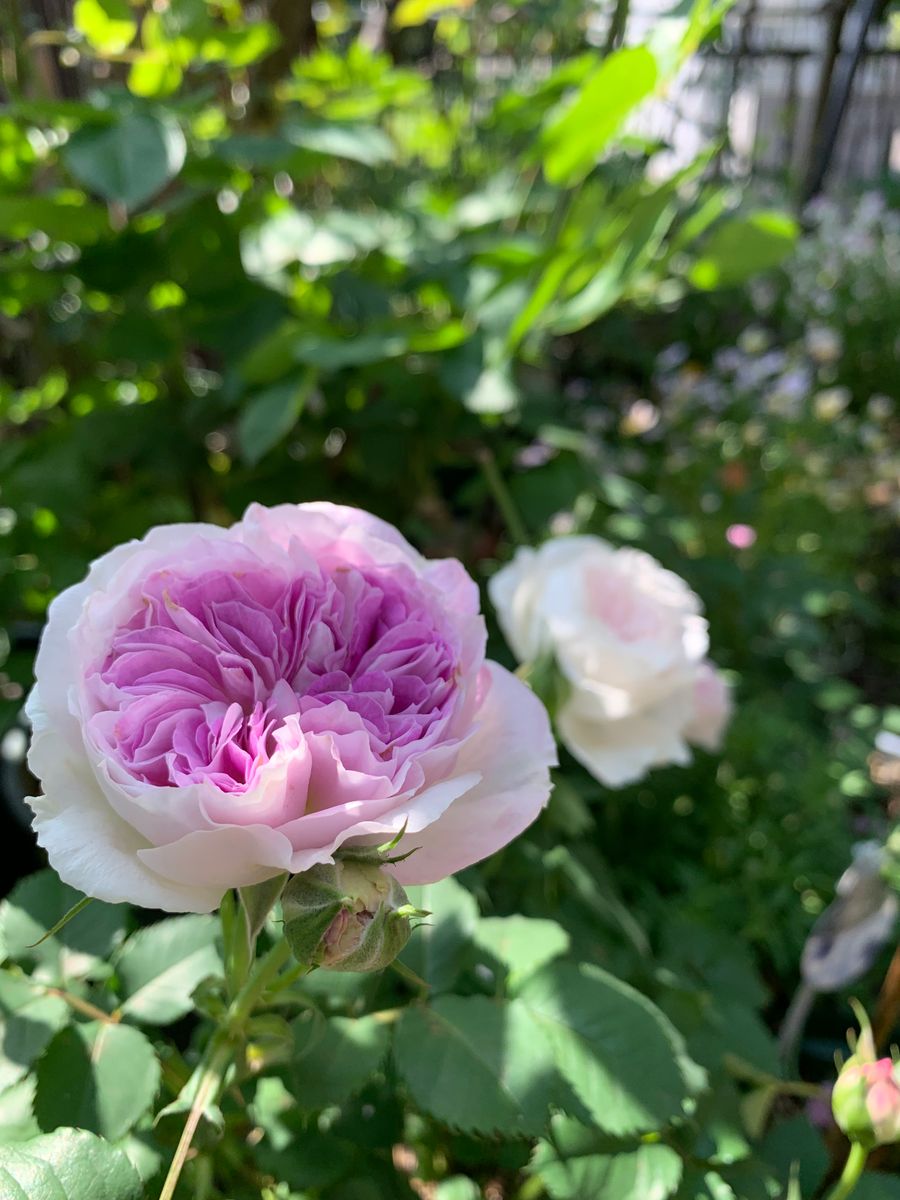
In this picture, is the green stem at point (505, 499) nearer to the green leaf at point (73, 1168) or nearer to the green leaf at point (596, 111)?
the green leaf at point (596, 111)

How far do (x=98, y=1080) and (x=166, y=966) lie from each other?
58mm

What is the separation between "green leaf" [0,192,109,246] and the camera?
656mm

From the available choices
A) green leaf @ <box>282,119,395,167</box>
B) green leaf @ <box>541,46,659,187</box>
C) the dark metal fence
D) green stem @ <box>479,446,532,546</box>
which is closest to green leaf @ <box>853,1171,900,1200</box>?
green stem @ <box>479,446,532,546</box>

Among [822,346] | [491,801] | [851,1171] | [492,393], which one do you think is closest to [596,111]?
[492,393]

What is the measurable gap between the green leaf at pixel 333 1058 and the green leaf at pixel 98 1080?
0.06 meters

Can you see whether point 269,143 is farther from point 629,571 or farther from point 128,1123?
point 128,1123

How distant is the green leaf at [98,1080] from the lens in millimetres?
318

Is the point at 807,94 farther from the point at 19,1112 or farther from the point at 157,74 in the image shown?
the point at 19,1112

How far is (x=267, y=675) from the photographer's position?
0.90 feet

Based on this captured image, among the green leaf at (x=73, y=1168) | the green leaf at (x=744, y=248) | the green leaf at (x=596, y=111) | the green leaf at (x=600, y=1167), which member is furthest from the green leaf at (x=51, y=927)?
the green leaf at (x=744, y=248)

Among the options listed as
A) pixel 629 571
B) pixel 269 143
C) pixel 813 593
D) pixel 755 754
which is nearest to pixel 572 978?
pixel 629 571

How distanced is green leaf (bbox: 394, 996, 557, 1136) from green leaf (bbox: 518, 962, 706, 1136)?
17 millimetres

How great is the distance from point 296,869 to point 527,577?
361 mm

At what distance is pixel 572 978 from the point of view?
0.40 meters
